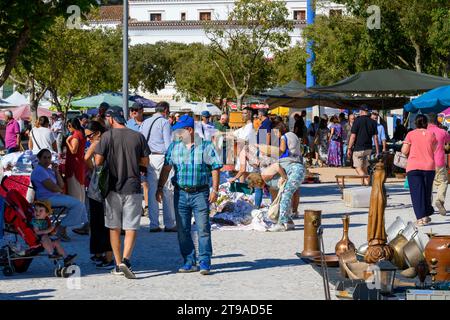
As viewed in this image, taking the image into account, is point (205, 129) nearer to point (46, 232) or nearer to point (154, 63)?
point (46, 232)

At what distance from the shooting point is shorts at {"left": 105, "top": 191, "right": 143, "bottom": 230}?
10.9m

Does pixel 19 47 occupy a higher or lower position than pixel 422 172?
higher

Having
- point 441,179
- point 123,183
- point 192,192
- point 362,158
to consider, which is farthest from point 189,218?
point 362,158

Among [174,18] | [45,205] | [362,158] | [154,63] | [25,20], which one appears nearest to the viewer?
[45,205]

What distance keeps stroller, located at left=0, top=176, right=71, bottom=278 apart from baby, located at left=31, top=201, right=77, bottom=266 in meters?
0.05

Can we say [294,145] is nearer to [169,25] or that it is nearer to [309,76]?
[309,76]

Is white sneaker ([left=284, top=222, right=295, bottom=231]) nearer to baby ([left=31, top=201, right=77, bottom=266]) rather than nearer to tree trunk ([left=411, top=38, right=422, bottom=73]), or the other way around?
baby ([left=31, top=201, right=77, bottom=266])

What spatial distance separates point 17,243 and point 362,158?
1161cm

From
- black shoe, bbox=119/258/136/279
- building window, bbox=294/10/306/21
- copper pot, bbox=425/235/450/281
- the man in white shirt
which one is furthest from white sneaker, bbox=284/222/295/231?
building window, bbox=294/10/306/21

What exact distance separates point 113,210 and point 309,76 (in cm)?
3495

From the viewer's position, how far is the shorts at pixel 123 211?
10.9 meters

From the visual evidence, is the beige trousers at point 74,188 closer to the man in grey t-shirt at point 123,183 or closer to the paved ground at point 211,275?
the paved ground at point 211,275

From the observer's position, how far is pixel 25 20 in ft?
44.2

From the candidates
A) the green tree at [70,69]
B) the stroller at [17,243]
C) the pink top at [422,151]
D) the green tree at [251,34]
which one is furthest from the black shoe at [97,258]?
the green tree at [251,34]
